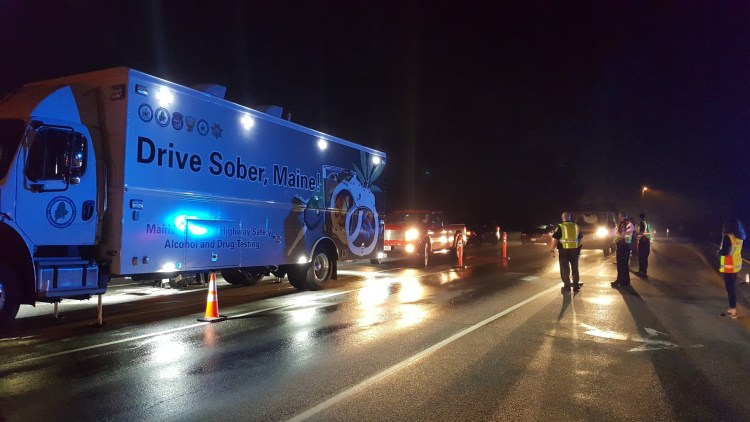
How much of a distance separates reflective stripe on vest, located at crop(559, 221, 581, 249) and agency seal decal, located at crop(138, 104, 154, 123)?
8.95m

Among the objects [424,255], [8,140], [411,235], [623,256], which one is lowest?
[424,255]

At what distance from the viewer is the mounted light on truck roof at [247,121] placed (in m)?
10.6

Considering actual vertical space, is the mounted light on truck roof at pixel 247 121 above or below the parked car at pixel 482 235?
above

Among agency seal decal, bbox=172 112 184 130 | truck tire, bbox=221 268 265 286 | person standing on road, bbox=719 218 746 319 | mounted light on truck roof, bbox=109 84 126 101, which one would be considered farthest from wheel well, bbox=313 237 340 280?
person standing on road, bbox=719 218 746 319

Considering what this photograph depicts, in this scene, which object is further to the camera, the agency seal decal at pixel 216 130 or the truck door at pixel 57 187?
the agency seal decal at pixel 216 130

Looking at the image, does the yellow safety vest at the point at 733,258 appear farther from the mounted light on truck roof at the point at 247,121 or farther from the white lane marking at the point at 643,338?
the mounted light on truck roof at the point at 247,121

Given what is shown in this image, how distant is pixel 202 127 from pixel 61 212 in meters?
2.73

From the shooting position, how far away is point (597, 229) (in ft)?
81.9

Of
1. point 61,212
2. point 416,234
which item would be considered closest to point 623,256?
point 416,234

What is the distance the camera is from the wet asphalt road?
16.1 ft

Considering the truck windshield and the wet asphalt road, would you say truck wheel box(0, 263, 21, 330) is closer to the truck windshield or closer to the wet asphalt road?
the wet asphalt road

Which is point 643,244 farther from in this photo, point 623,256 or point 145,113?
point 145,113

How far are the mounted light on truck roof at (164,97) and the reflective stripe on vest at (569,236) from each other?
8.72m

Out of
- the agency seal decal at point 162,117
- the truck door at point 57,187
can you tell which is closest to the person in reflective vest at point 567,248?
the agency seal decal at point 162,117
